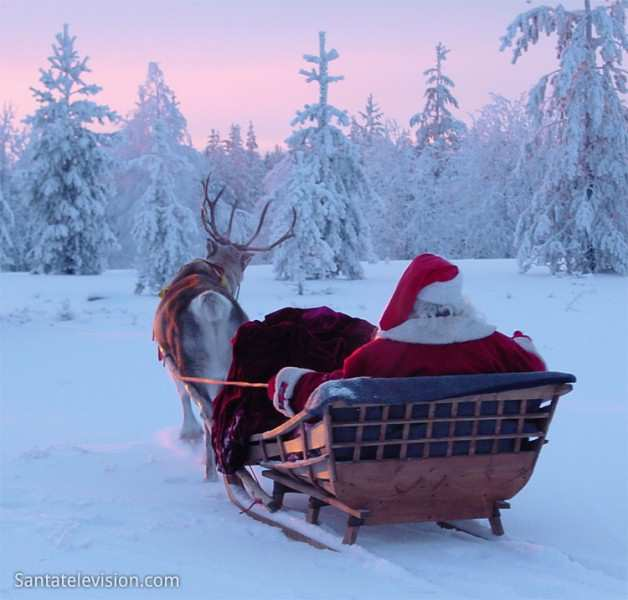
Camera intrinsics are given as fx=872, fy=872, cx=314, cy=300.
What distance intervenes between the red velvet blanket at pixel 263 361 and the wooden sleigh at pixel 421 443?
70cm

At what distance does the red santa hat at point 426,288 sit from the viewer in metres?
4.61

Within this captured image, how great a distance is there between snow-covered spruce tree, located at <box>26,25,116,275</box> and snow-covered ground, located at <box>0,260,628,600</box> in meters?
15.9

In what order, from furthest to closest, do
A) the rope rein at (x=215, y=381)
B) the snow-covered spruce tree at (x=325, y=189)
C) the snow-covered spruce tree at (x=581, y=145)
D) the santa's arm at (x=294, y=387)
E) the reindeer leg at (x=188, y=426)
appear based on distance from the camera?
1. the snow-covered spruce tree at (x=325, y=189)
2. the snow-covered spruce tree at (x=581, y=145)
3. the reindeer leg at (x=188, y=426)
4. the rope rein at (x=215, y=381)
5. the santa's arm at (x=294, y=387)

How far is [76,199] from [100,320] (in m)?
12.0

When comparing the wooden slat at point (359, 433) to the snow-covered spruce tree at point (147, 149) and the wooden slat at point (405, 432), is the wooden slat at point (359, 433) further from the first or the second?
the snow-covered spruce tree at point (147, 149)

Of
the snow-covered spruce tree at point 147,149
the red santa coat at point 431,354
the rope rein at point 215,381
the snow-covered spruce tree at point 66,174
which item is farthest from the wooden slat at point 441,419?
the snow-covered spruce tree at point 147,149

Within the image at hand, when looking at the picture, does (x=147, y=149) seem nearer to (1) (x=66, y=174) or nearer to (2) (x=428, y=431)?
(1) (x=66, y=174)

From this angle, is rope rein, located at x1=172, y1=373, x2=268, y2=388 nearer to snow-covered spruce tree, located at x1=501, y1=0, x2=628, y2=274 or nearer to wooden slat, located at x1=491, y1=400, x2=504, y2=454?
wooden slat, located at x1=491, y1=400, x2=504, y2=454

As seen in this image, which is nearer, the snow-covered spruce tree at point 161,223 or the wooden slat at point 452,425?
the wooden slat at point 452,425

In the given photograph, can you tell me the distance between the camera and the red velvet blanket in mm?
5672

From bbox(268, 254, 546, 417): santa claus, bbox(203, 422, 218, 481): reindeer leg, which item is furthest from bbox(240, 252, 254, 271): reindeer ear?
bbox(268, 254, 546, 417): santa claus

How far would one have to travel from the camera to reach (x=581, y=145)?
22172 millimetres

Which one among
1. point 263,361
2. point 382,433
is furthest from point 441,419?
point 263,361

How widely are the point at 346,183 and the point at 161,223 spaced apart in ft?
18.4
